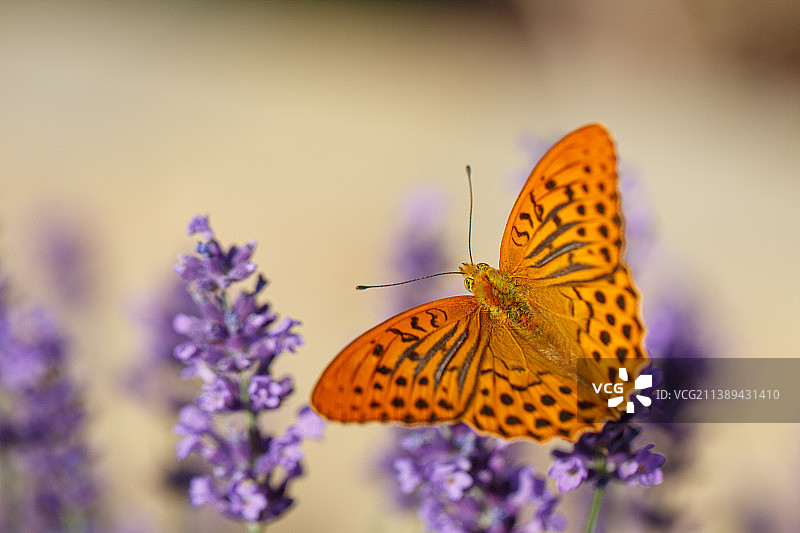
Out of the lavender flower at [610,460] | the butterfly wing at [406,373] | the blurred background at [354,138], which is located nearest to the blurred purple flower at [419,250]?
the butterfly wing at [406,373]

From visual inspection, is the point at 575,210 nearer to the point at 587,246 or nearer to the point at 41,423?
the point at 587,246

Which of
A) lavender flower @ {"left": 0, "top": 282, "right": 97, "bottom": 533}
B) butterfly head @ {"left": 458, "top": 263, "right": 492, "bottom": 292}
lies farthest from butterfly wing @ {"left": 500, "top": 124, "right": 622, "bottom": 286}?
lavender flower @ {"left": 0, "top": 282, "right": 97, "bottom": 533}

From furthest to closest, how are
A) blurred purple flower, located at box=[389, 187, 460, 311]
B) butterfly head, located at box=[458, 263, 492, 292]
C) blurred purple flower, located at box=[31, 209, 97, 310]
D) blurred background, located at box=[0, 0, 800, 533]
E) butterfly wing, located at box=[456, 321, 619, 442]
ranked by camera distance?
blurred background, located at box=[0, 0, 800, 533] < blurred purple flower, located at box=[31, 209, 97, 310] < blurred purple flower, located at box=[389, 187, 460, 311] < butterfly head, located at box=[458, 263, 492, 292] < butterfly wing, located at box=[456, 321, 619, 442]

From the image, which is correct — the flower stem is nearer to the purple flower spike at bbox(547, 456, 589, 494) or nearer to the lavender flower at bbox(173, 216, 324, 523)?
the purple flower spike at bbox(547, 456, 589, 494)

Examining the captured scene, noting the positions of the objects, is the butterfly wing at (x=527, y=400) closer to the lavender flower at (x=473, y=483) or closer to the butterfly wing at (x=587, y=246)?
the butterfly wing at (x=587, y=246)

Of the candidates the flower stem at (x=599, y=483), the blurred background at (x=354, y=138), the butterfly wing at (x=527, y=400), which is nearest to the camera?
the butterfly wing at (x=527, y=400)

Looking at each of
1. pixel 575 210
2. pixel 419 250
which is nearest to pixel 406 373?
pixel 575 210

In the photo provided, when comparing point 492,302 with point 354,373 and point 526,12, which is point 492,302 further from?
point 526,12

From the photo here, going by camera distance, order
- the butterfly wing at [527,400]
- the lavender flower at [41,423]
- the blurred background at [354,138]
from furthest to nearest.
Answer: the blurred background at [354,138], the lavender flower at [41,423], the butterfly wing at [527,400]
